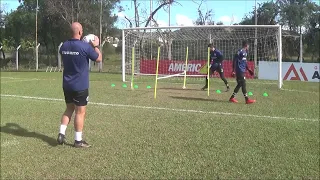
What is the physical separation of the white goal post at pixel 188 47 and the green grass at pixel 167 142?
416 inches

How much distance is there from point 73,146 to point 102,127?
1.48 m

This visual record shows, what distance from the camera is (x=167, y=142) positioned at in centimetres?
626

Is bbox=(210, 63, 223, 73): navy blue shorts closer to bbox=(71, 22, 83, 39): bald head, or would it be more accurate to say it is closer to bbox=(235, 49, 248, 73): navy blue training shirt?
bbox=(235, 49, 248, 73): navy blue training shirt

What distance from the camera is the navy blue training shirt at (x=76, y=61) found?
5.74 metres

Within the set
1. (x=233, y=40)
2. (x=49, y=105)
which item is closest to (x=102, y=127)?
(x=49, y=105)

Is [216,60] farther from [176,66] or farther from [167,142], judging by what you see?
[176,66]

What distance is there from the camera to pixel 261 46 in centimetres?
2252

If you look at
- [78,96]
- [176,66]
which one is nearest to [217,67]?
[78,96]

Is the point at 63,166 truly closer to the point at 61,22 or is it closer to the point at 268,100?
the point at 268,100

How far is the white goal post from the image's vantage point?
20828 millimetres

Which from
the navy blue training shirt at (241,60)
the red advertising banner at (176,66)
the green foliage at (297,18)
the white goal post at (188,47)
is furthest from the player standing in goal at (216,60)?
the green foliage at (297,18)

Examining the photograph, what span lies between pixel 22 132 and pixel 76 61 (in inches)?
90.8

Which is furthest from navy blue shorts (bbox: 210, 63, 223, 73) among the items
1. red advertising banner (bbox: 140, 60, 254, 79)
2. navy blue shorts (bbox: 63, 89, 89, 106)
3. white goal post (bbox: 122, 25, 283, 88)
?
navy blue shorts (bbox: 63, 89, 89, 106)

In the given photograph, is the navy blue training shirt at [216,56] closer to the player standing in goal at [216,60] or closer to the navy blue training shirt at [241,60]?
the player standing in goal at [216,60]
